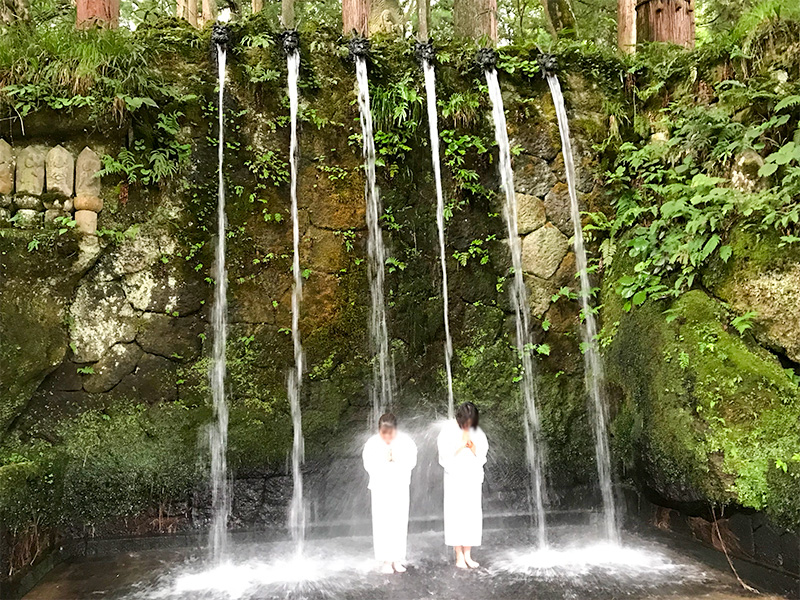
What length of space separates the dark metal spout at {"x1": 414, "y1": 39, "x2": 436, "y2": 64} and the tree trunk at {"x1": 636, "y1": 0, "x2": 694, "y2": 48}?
3540mm

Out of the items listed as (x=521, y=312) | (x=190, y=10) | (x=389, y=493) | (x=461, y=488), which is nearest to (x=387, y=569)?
(x=389, y=493)

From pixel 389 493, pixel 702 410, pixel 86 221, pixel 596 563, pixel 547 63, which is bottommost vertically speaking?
pixel 596 563

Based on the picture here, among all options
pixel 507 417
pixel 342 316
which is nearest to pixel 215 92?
pixel 342 316

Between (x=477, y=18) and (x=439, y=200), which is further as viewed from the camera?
(x=477, y=18)

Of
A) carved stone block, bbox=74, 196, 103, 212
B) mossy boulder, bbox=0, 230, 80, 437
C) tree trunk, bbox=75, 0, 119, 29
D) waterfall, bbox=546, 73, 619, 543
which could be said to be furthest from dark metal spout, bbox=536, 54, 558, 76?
mossy boulder, bbox=0, 230, 80, 437

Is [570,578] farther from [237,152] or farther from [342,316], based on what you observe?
[237,152]

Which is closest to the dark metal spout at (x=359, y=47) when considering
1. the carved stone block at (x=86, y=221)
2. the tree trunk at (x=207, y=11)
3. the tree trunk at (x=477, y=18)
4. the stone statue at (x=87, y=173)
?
Answer: the tree trunk at (x=477, y=18)

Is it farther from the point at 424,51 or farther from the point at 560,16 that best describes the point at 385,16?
the point at 424,51

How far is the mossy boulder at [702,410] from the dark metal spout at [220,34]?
17.7ft

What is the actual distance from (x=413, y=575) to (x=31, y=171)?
5353 mm

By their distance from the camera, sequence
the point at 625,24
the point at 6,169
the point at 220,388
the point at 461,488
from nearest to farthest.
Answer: the point at 461,488
the point at 6,169
the point at 220,388
the point at 625,24

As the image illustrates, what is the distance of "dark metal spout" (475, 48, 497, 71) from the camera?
665cm

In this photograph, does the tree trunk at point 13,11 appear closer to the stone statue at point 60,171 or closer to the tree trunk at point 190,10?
the stone statue at point 60,171

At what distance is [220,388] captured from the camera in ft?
18.9
